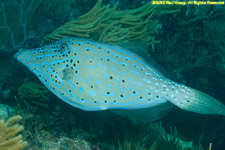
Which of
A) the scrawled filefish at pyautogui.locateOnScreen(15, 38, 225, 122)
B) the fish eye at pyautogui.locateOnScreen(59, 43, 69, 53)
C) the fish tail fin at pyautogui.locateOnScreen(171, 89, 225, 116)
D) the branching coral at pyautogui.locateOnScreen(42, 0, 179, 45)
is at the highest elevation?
the branching coral at pyautogui.locateOnScreen(42, 0, 179, 45)

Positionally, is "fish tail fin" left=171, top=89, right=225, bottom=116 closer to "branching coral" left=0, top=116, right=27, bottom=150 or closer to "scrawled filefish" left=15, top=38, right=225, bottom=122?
"scrawled filefish" left=15, top=38, right=225, bottom=122

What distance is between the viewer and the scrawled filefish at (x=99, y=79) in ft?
7.95

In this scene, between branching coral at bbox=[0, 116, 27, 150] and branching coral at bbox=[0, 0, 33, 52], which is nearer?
branching coral at bbox=[0, 116, 27, 150]

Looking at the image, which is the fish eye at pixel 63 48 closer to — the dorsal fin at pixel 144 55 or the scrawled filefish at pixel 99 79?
the scrawled filefish at pixel 99 79

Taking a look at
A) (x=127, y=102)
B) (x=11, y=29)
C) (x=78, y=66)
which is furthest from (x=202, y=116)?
(x=11, y=29)

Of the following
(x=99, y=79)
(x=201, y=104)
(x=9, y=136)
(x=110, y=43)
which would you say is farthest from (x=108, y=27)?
(x=9, y=136)

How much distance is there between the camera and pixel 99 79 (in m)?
2.43

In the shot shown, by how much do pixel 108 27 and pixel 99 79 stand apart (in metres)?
1.55

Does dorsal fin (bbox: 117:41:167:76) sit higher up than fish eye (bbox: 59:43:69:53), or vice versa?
fish eye (bbox: 59:43:69:53)

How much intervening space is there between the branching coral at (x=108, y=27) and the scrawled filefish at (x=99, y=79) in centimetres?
97

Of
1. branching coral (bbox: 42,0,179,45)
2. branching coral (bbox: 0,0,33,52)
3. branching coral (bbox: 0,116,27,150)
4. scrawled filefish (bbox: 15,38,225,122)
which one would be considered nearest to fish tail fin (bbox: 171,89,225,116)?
scrawled filefish (bbox: 15,38,225,122)

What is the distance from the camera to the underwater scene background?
3.15 metres

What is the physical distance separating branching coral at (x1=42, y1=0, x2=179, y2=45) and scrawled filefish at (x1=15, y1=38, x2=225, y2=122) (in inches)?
38.2

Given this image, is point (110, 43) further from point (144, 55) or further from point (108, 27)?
point (144, 55)
